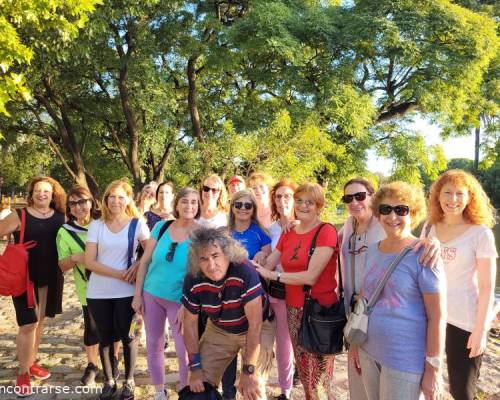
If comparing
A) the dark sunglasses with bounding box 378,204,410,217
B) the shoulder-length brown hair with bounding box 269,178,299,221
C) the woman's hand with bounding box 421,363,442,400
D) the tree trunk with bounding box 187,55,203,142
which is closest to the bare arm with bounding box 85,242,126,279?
the shoulder-length brown hair with bounding box 269,178,299,221

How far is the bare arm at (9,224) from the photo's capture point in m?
3.81

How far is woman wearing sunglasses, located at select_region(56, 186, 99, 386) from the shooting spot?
387 cm

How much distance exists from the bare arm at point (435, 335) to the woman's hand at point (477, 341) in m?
0.71

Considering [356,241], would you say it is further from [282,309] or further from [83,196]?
[83,196]

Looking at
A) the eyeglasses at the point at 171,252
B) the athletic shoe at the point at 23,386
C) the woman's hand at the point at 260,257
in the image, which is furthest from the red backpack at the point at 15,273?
the woman's hand at the point at 260,257

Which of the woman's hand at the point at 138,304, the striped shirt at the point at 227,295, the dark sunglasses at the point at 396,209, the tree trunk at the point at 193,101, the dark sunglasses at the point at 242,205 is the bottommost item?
the woman's hand at the point at 138,304

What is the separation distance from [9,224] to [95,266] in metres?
1.04

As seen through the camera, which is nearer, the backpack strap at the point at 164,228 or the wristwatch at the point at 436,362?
the wristwatch at the point at 436,362

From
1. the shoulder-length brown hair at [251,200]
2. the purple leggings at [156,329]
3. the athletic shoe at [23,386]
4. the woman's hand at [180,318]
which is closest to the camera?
the woman's hand at [180,318]

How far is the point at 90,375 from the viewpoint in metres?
3.98

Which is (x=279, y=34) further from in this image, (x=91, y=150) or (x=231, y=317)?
(x=91, y=150)

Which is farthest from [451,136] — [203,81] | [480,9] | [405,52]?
[203,81]

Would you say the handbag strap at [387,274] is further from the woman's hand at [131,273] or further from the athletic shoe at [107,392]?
the athletic shoe at [107,392]

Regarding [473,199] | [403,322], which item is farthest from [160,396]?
[473,199]
